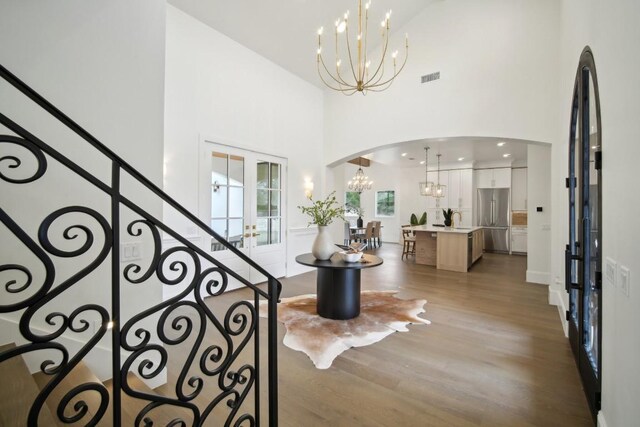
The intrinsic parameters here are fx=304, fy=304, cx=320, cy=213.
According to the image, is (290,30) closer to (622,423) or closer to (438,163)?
(622,423)

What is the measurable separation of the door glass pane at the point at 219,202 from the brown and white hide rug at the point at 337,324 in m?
1.53

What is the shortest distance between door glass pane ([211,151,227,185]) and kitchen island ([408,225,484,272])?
4682 mm

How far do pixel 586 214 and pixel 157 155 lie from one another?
3.24m

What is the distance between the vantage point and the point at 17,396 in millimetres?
1292

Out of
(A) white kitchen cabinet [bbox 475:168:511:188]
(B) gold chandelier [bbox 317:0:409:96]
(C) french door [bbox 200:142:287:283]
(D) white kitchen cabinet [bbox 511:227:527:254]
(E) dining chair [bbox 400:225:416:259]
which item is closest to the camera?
(B) gold chandelier [bbox 317:0:409:96]

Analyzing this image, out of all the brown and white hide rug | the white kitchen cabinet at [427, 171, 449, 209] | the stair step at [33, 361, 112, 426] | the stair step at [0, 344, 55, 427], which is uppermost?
the white kitchen cabinet at [427, 171, 449, 209]

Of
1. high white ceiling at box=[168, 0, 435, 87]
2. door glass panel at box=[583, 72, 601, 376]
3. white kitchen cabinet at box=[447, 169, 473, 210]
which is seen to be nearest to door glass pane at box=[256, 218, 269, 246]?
high white ceiling at box=[168, 0, 435, 87]

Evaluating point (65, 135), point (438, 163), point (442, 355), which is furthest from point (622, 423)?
point (438, 163)

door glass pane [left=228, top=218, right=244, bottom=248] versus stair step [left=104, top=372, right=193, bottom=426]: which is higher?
door glass pane [left=228, top=218, right=244, bottom=248]

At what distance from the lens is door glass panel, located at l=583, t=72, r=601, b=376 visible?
1999mm

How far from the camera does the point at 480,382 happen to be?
2367 millimetres

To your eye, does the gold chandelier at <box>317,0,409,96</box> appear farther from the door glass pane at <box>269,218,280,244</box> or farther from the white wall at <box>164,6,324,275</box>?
the door glass pane at <box>269,218,280,244</box>

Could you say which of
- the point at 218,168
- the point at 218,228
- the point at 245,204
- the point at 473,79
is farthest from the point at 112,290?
the point at 473,79

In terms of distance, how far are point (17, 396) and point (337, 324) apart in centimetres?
267
